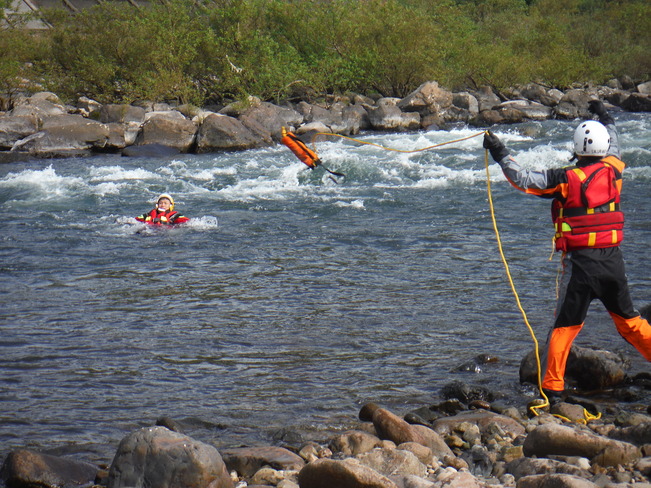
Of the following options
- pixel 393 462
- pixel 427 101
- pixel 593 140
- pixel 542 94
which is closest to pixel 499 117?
pixel 427 101

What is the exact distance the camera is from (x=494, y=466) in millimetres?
4605

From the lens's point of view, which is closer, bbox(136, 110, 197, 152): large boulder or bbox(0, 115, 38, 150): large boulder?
bbox(0, 115, 38, 150): large boulder

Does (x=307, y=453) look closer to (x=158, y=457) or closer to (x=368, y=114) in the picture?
(x=158, y=457)

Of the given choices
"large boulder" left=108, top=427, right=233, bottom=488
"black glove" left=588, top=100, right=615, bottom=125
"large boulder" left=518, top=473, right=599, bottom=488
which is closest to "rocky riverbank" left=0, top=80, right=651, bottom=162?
"black glove" left=588, top=100, right=615, bottom=125

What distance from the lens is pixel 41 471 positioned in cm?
446

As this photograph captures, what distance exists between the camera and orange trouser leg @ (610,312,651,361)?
5430mm

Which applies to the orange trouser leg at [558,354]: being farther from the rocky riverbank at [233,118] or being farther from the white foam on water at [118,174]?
the rocky riverbank at [233,118]

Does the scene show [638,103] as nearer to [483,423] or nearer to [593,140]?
[593,140]

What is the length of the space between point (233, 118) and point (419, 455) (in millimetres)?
18529

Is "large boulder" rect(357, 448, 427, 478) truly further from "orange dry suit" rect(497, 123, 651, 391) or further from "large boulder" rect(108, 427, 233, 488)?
"orange dry suit" rect(497, 123, 651, 391)

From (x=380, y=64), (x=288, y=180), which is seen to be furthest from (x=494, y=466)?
(x=380, y=64)

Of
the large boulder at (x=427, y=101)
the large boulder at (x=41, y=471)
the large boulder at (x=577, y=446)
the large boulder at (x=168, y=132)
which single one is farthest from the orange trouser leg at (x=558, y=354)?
the large boulder at (x=427, y=101)

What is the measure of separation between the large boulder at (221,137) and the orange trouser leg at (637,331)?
54.1ft

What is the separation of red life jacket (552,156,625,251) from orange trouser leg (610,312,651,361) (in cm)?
55
